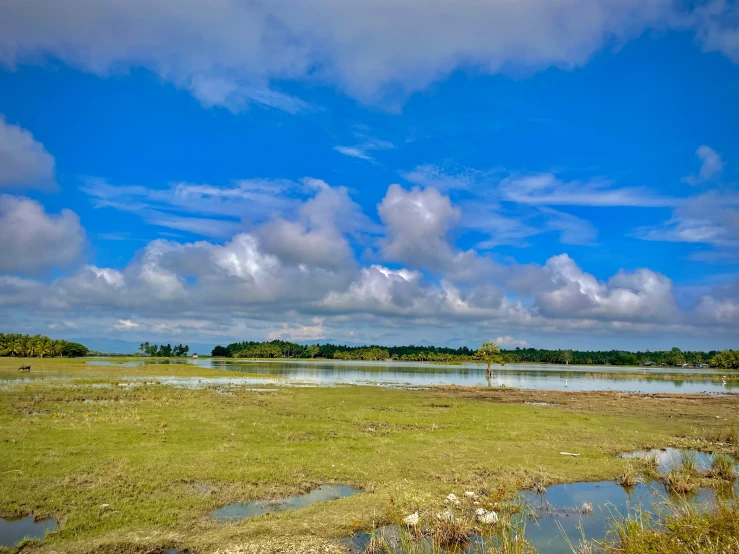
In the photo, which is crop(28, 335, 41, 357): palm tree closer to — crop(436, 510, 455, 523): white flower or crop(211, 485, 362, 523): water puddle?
crop(211, 485, 362, 523): water puddle

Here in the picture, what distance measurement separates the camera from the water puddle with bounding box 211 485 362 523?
1205 cm

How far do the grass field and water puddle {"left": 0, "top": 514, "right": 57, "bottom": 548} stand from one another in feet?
1.00

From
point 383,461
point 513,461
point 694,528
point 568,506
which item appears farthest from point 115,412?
point 694,528

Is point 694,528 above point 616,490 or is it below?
above

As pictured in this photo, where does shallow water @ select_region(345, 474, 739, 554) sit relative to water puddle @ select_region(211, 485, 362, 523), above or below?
below

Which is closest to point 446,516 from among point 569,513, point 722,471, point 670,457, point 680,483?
point 569,513

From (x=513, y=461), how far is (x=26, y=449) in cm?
1855

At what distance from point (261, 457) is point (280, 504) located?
187 inches

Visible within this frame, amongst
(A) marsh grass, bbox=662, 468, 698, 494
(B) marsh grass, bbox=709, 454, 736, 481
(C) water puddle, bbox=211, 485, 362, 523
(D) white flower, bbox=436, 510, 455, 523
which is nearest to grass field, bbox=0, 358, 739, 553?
(C) water puddle, bbox=211, 485, 362, 523

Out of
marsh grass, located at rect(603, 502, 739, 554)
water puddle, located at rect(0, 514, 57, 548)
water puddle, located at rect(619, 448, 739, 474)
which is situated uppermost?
marsh grass, located at rect(603, 502, 739, 554)

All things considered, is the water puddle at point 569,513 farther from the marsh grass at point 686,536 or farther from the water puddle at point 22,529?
the water puddle at point 22,529

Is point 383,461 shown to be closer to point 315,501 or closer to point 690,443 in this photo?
point 315,501

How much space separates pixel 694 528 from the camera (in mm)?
8930

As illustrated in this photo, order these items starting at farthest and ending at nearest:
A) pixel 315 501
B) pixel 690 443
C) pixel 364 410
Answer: pixel 364 410, pixel 690 443, pixel 315 501
